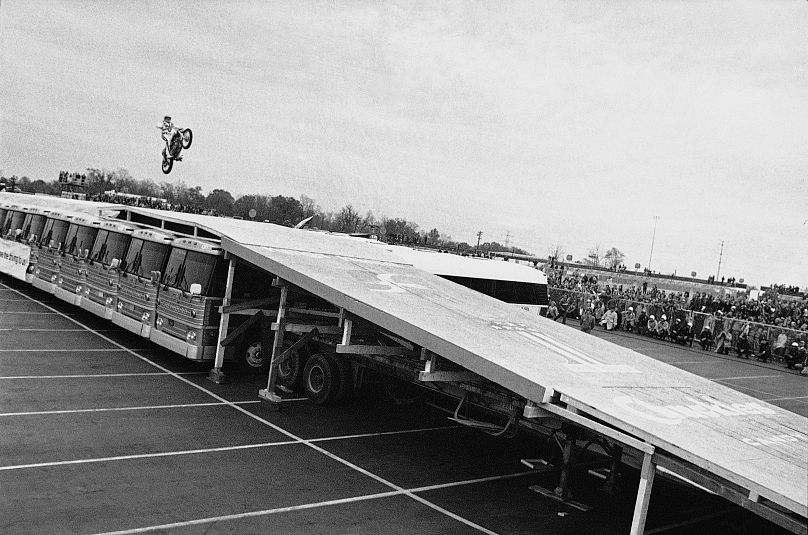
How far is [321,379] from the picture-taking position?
13336 mm

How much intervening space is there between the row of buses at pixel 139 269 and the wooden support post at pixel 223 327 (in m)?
0.23

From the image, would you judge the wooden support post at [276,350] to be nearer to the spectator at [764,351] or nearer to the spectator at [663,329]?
the spectator at [764,351]

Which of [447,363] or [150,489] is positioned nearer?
[150,489]

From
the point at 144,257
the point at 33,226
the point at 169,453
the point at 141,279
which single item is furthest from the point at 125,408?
the point at 33,226

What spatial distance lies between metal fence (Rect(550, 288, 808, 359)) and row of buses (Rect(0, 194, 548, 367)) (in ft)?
53.4

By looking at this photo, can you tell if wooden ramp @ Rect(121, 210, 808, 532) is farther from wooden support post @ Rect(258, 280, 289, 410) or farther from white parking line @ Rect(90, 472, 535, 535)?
white parking line @ Rect(90, 472, 535, 535)

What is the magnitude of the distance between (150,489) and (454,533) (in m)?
3.61

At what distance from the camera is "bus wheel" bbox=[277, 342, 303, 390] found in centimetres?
1388

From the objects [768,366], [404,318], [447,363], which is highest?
[404,318]

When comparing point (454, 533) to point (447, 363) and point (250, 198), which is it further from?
point (250, 198)

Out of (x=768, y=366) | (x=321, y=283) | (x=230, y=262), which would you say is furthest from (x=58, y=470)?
(x=768, y=366)

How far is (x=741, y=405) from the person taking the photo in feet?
31.7

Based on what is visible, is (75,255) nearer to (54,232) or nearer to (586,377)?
(54,232)

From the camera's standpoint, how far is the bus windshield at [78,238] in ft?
62.6
